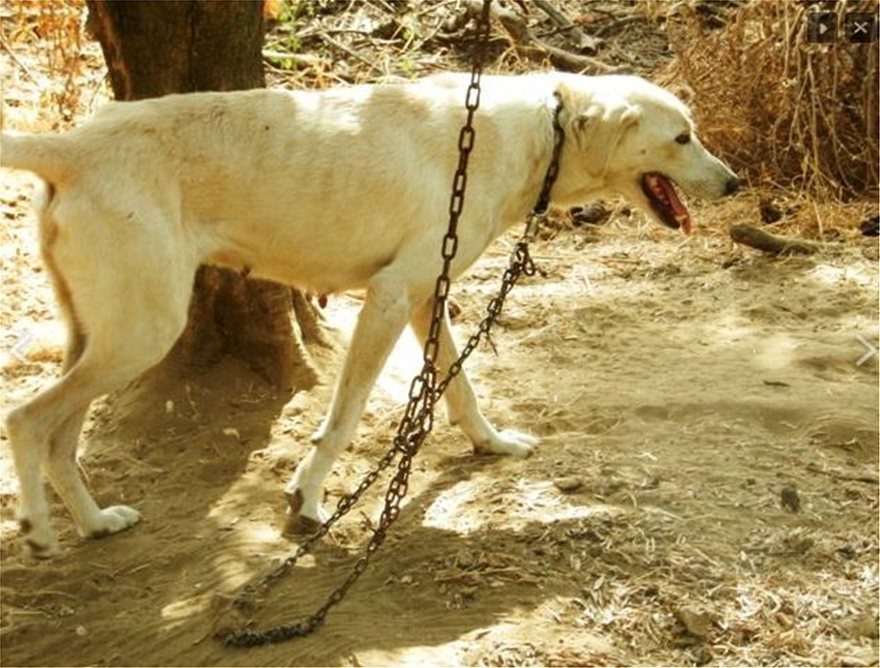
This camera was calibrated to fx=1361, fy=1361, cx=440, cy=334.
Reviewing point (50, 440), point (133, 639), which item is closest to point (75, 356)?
point (50, 440)

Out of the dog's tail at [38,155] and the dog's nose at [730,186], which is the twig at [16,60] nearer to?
the dog's tail at [38,155]

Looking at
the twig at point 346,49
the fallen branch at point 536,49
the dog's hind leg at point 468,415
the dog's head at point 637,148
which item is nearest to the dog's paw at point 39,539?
the dog's hind leg at point 468,415

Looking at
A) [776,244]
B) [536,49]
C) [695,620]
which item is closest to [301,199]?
[695,620]

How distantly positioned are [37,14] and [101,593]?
5.89m

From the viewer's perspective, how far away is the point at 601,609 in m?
4.61

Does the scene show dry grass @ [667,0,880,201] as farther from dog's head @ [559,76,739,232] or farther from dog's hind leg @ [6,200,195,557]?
dog's hind leg @ [6,200,195,557]

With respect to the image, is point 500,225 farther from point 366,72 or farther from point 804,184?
point 366,72

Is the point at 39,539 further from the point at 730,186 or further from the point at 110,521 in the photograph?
the point at 730,186

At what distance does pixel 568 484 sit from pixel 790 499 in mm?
852

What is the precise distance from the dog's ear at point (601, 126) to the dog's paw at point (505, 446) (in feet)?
4.03

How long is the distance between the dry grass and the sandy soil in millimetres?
1894

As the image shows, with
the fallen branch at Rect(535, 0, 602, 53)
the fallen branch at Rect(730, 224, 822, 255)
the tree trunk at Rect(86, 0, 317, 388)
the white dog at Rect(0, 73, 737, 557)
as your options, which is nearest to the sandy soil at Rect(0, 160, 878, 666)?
the tree trunk at Rect(86, 0, 317, 388)

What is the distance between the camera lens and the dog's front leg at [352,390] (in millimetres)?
5188

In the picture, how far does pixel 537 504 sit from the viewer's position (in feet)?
17.3
